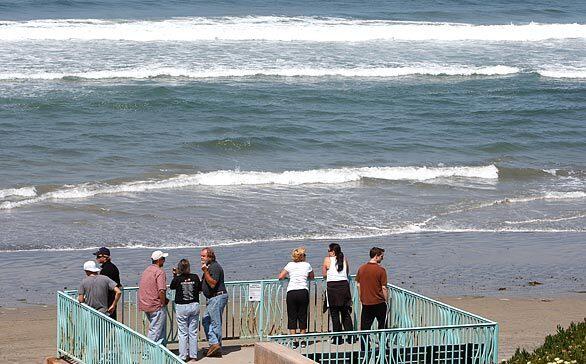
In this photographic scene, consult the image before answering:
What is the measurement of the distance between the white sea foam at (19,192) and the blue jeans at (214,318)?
12085mm

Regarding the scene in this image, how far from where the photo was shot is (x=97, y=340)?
12.1 m

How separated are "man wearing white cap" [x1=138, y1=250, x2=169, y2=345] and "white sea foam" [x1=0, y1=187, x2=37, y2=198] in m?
12.3

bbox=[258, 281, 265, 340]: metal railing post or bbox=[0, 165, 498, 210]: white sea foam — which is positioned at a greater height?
bbox=[0, 165, 498, 210]: white sea foam

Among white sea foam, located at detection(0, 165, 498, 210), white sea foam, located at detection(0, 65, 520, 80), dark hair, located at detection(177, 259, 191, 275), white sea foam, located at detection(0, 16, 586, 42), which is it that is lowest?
white sea foam, located at detection(0, 165, 498, 210)

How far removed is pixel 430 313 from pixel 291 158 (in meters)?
17.0

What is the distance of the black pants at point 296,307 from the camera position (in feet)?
45.0

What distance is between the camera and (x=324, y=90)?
40.1 meters

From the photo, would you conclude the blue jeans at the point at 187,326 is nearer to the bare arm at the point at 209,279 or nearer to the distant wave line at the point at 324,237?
the bare arm at the point at 209,279

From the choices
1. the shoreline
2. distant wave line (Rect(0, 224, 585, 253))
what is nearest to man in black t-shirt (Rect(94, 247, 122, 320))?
the shoreline

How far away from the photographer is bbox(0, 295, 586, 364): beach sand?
47.6 ft

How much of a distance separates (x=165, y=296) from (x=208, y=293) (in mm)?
668

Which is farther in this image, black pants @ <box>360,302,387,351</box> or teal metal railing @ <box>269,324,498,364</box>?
black pants @ <box>360,302,387,351</box>

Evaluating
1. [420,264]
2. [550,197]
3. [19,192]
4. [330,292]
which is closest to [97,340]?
[330,292]

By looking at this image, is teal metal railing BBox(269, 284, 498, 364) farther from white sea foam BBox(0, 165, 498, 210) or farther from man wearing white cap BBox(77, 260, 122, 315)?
white sea foam BBox(0, 165, 498, 210)
